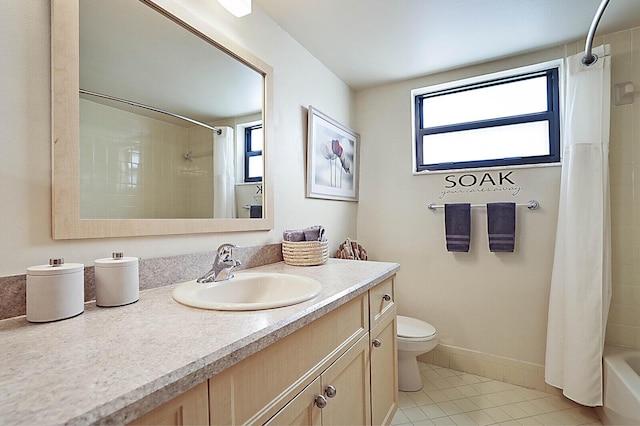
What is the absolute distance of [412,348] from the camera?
193cm

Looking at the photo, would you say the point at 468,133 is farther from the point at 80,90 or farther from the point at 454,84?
the point at 80,90

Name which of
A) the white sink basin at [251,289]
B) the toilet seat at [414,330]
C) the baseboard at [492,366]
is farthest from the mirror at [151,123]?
the baseboard at [492,366]

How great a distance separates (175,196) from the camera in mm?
1235

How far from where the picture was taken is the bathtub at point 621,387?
146cm

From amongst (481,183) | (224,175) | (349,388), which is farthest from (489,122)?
(349,388)

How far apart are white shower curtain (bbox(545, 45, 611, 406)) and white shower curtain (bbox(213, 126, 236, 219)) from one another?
74.1 inches

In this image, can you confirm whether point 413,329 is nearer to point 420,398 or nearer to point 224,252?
point 420,398

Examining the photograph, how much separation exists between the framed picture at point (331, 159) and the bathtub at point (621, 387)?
182 cm

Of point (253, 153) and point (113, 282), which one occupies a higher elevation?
point (253, 153)

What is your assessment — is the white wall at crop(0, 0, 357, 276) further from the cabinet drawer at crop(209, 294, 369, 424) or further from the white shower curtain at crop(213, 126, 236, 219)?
the cabinet drawer at crop(209, 294, 369, 424)

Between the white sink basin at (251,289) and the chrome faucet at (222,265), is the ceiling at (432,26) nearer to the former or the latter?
the chrome faucet at (222,265)

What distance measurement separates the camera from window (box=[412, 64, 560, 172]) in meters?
2.12

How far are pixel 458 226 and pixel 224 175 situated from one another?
1.64 meters

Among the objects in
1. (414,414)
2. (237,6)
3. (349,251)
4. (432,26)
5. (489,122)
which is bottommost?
(414,414)
